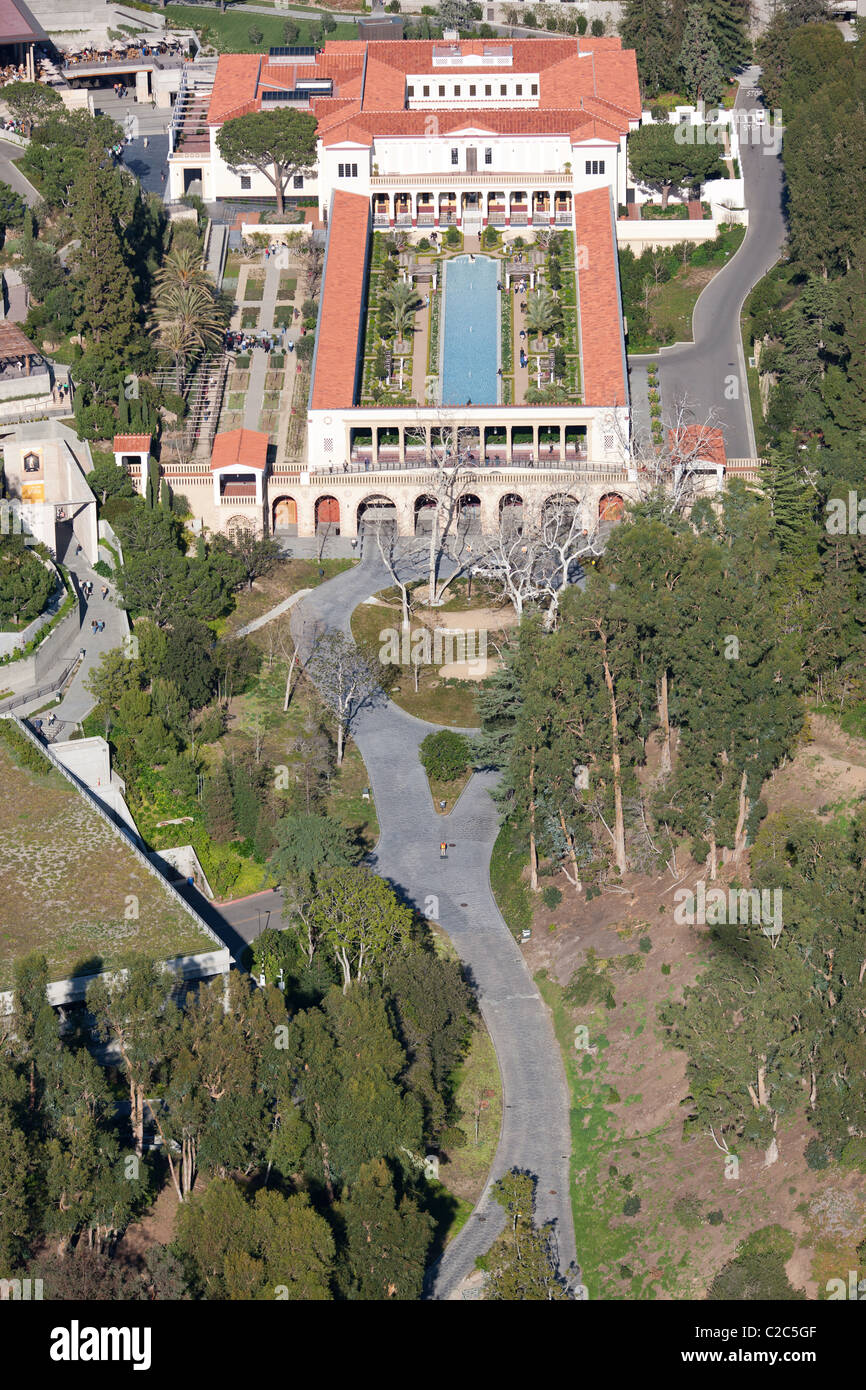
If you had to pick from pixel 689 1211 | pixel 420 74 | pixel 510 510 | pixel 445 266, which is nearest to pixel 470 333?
pixel 445 266

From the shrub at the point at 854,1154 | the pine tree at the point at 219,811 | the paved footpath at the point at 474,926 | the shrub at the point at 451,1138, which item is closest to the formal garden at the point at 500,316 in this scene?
the paved footpath at the point at 474,926

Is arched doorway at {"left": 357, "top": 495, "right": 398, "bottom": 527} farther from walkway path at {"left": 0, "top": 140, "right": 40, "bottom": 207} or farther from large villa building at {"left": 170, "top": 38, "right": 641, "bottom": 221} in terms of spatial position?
walkway path at {"left": 0, "top": 140, "right": 40, "bottom": 207}

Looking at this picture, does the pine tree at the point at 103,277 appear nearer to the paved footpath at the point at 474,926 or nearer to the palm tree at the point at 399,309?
the palm tree at the point at 399,309

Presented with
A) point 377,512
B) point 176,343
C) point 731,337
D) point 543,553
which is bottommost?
point 543,553

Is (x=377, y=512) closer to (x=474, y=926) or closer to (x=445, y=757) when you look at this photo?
(x=445, y=757)

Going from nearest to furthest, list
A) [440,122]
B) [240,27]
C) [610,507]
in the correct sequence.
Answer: [610,507]
[440,122]
[240,27]

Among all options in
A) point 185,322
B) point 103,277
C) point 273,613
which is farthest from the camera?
point 185,322
